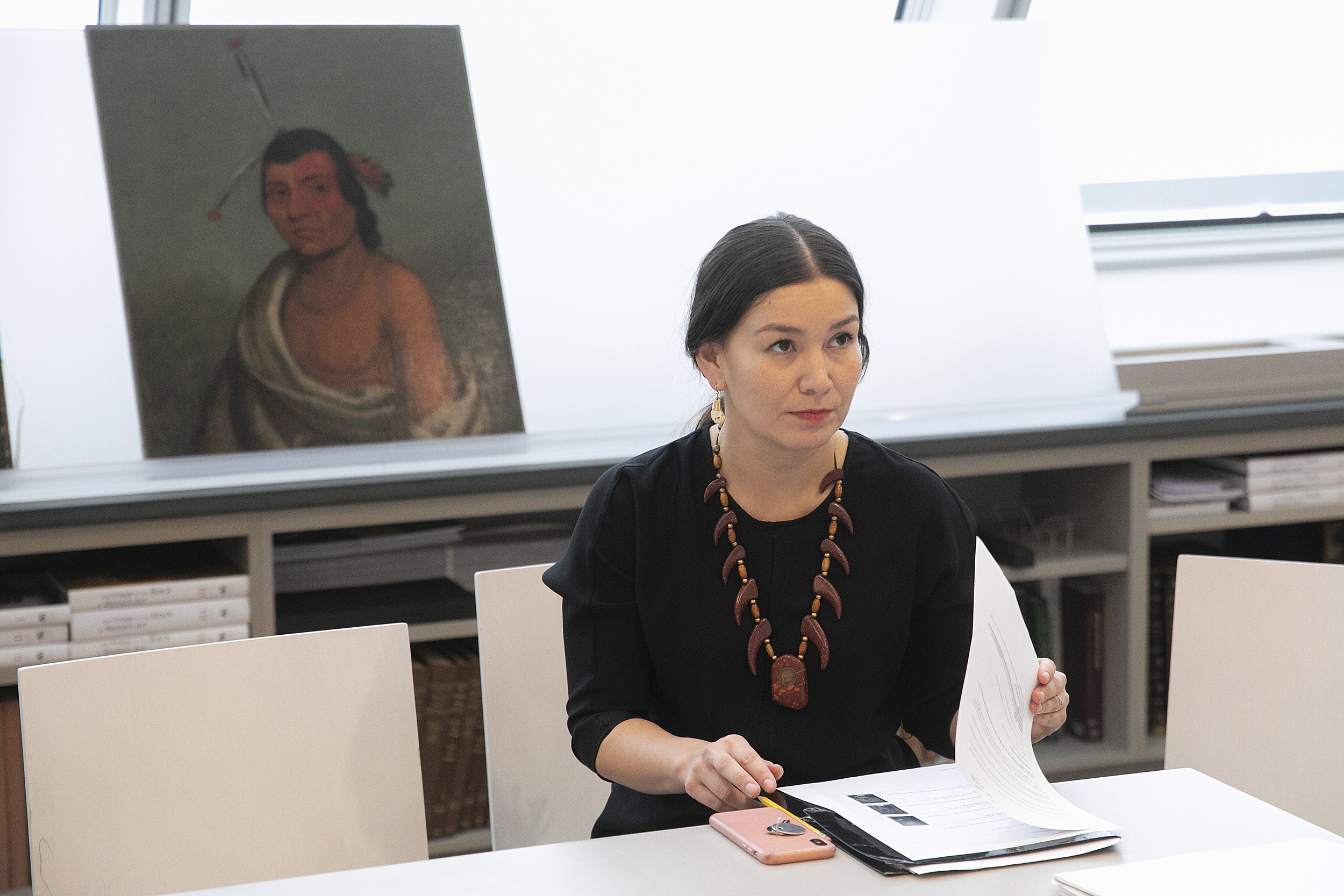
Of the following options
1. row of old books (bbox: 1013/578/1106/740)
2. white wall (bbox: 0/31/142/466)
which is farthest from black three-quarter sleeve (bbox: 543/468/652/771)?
row of old books (bbox: 1013/578/1106/740)

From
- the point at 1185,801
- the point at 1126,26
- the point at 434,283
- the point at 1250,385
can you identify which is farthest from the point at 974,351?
the point at 1185,801

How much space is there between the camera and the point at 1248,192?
3.65 metres

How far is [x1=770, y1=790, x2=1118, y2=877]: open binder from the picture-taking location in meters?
Result: 1.00

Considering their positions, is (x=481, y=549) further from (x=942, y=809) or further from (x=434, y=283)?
(x=942, y=809)

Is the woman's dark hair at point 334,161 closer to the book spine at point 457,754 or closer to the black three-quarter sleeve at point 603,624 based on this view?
the book spine at point 457,754

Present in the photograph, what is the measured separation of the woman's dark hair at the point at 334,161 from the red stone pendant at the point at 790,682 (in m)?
1.32

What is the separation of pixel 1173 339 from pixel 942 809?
7.44ft

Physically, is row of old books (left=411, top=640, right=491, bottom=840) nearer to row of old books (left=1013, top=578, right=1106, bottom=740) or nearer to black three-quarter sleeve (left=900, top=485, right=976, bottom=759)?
black three-quarter sleeve (left=900, top=485, right=976, bottom=759)

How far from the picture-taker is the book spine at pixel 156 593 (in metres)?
1.97

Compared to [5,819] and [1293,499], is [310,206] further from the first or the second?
[1293,499]

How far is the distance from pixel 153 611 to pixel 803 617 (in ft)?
3.69

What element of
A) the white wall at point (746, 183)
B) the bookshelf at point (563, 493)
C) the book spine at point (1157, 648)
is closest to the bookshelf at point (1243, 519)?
the bookshelf at point (563, 493)

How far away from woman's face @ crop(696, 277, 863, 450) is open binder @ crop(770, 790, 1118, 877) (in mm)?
385

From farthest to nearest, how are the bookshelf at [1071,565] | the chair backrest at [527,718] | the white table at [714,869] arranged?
the bookshelf at [1071,565] < the chair backrest at [527,718] < the white table at [714,869]
